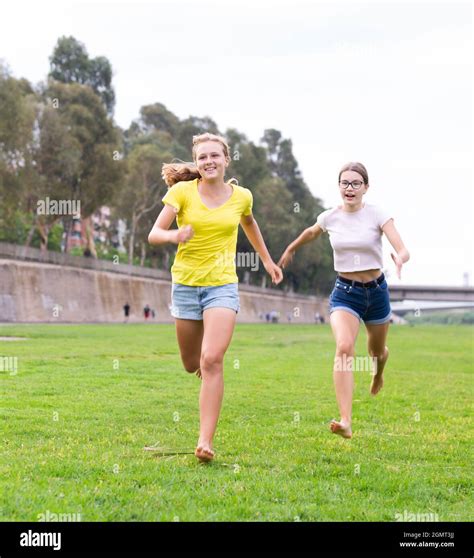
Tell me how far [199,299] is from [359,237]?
1708mm

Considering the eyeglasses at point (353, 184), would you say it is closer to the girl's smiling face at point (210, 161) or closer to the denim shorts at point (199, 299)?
the girl's smiling face at point (210, 161)

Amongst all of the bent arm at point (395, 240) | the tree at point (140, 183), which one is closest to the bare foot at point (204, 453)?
→ the bent arm at point (395, 240)

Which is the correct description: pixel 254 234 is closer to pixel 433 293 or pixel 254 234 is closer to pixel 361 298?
pixel 361 298

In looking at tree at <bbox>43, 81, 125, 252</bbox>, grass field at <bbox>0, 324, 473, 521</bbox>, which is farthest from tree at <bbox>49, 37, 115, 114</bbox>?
grass field at <bbox>0, 324, 473, 521</bbox>

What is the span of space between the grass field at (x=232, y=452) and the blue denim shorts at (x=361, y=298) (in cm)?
122

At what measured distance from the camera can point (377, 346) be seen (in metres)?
8.75

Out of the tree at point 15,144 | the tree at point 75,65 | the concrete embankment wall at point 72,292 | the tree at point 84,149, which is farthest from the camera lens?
the tree at point 75,65

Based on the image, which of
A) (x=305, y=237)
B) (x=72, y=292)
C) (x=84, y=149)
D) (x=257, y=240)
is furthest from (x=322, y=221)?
(x=72, y=292)

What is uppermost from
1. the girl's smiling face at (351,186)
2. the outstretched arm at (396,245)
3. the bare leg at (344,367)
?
the girl's smiling face at (351,186)

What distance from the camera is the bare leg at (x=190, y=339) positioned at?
288 inches

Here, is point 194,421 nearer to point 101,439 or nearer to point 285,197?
point 101,439

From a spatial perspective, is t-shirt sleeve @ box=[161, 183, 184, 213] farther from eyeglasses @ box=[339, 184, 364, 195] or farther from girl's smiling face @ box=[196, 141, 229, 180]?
eyeglasses @ box=[339, 184, 364, 195]

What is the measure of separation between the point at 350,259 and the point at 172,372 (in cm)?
827

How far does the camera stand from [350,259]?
7949mm
